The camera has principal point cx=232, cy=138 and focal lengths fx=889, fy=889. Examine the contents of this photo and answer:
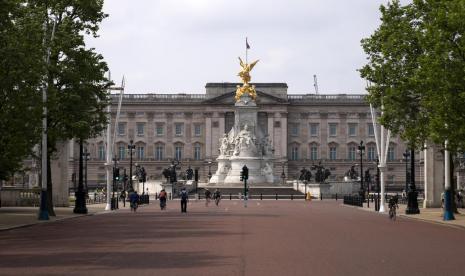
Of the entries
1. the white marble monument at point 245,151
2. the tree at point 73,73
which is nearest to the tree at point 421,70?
the tree at point 73,73

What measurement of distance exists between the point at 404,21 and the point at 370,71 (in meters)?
4.34

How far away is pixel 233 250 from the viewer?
29484 millimetres

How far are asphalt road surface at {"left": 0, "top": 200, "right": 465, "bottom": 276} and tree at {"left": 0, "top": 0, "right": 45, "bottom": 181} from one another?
208 inches

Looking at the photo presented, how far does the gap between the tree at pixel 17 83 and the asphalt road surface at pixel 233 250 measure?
529cm

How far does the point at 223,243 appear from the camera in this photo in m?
32.8

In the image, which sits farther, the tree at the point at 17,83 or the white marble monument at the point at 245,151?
the white marble monument at the point at 245,151

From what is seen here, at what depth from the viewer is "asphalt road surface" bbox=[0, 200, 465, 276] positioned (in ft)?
76.7

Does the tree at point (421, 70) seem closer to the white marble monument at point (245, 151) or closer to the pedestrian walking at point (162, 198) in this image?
the pedestrian walking at point (162, 198)

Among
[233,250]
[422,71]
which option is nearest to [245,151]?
[422,71]

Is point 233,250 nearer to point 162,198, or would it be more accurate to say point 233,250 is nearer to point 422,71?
point 422,71

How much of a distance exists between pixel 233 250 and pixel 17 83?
19.6 meters

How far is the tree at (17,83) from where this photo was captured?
42812 mm

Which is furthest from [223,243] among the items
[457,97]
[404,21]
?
[404,21]

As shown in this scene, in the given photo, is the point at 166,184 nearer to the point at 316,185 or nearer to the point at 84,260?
the point at 316,185
